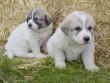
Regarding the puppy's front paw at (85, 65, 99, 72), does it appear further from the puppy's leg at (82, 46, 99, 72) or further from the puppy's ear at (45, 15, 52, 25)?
the puppy's ear at (45, 15, 52, 25)

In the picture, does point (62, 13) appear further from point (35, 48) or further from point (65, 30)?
point (65, 30)

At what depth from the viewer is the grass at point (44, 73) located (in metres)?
7.42

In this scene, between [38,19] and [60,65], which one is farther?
[38,19]

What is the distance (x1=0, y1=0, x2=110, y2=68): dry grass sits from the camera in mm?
8875

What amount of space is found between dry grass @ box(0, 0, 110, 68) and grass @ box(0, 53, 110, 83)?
0.64m

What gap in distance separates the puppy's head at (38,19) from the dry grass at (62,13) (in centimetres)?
67

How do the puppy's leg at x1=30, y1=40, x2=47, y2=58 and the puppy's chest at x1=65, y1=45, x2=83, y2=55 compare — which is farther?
the puppy's leg at x1=30, y1=40, x2=47, y2=58

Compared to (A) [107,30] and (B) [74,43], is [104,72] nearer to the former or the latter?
(B) [74,43]

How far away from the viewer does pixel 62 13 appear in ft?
31.1

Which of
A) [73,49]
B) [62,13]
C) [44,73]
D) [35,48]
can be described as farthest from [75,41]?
[62,13]

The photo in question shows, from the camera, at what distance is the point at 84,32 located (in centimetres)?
756

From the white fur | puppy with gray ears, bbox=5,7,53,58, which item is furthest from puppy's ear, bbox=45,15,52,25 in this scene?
the white fur

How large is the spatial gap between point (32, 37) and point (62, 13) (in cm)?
90

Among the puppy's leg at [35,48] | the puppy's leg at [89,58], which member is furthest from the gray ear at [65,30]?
the puppy's leg at [35,48]
